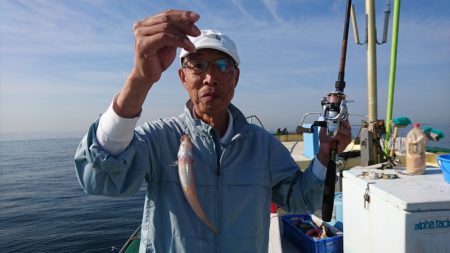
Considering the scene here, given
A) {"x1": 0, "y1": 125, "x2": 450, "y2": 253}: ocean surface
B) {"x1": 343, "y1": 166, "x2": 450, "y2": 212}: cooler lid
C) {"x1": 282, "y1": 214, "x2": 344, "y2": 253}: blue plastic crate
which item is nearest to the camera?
{"x1": 343, "y1": 166, "x2": 450, "y2": 212}: cooler lid

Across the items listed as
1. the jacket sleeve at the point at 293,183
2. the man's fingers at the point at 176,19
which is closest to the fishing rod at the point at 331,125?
the jacket sleeve at the point at 293,183

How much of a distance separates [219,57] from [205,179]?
0.84m

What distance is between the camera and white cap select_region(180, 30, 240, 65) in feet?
7.00

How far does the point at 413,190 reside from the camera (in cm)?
314

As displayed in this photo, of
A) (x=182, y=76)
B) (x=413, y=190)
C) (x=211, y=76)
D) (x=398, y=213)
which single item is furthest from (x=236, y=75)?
(x=413, y=190)

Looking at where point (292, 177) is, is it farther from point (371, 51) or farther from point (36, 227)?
point (36, 227)

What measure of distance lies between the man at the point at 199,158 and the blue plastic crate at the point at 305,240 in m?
2.71

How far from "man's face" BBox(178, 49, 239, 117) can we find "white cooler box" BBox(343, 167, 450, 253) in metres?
1.96

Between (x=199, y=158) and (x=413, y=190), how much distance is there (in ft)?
7.61

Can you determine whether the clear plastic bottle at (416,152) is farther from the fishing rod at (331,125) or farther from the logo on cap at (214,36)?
the logo on cap at (214,36)

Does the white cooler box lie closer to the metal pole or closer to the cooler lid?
the cooler lid

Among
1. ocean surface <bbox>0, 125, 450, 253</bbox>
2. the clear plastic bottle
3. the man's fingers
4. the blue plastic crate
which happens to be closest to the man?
the man's fingers

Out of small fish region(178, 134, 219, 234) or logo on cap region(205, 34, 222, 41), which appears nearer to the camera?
small fish region(178, 134, 219, 234)

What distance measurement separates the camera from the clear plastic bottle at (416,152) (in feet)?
12.3
